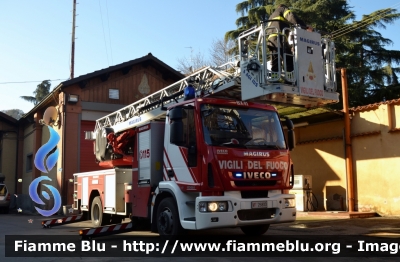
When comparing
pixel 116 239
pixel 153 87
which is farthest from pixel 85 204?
pixel 153 87

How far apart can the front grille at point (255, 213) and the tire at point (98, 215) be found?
16.6ft

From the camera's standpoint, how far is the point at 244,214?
312 inches

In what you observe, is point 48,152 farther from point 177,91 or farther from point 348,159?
point 348,159

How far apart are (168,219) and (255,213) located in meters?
1.64

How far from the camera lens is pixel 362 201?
1398 centimetres

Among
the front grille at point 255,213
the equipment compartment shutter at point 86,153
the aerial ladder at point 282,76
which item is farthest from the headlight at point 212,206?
the equipment compartment shutter at point 86,153

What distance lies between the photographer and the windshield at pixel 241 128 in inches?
319

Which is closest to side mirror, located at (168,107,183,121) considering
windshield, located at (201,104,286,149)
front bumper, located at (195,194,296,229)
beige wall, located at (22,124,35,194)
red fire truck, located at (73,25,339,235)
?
red fire truck, located at (73,25,339,235)

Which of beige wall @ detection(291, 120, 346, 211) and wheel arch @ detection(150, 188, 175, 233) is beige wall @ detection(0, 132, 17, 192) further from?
wheel arch @ detection(150, 188, 175, 233)

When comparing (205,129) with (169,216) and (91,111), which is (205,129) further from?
(91,111)

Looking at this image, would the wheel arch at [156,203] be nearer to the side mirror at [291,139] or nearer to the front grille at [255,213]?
the front grille at [255,213]

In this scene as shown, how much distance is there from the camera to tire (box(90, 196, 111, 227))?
11.7m

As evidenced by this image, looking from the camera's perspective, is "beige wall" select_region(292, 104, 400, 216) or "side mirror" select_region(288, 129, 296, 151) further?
"beige wall" select_region(292, 104, 400, 216)

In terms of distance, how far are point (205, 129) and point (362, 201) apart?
317 inches
